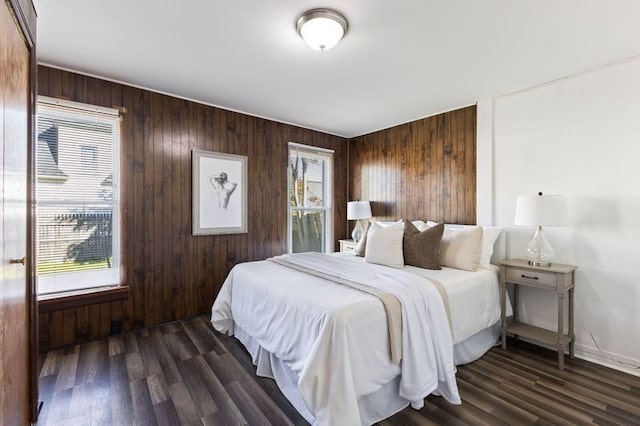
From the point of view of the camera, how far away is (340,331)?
61.2 inches

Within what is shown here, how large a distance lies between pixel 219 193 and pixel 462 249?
8.93 ft

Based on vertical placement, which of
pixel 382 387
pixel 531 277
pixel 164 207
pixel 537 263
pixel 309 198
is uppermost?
pixel 309 198

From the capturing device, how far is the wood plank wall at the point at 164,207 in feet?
8.93

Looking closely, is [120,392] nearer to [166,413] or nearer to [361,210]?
[166,413]

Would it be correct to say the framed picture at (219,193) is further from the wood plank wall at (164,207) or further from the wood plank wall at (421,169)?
the wood plank wall at (421,169)

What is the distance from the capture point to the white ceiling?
1.77m

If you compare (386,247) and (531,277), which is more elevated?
(386,247)

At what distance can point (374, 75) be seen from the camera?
2631 millimetres

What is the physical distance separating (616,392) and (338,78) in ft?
10.5

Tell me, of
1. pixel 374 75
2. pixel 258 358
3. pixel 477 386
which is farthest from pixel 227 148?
pixel 477 386

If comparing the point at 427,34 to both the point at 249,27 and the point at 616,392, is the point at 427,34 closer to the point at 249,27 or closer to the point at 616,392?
the point at 249,27

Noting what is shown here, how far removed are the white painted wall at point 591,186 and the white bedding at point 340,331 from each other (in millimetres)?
729

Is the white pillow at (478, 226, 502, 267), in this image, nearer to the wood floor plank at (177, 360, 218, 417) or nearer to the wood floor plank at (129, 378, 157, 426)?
the wood floor plank at (177, 360, 218, 417)

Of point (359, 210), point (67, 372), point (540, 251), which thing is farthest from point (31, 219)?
point (540, 251)
